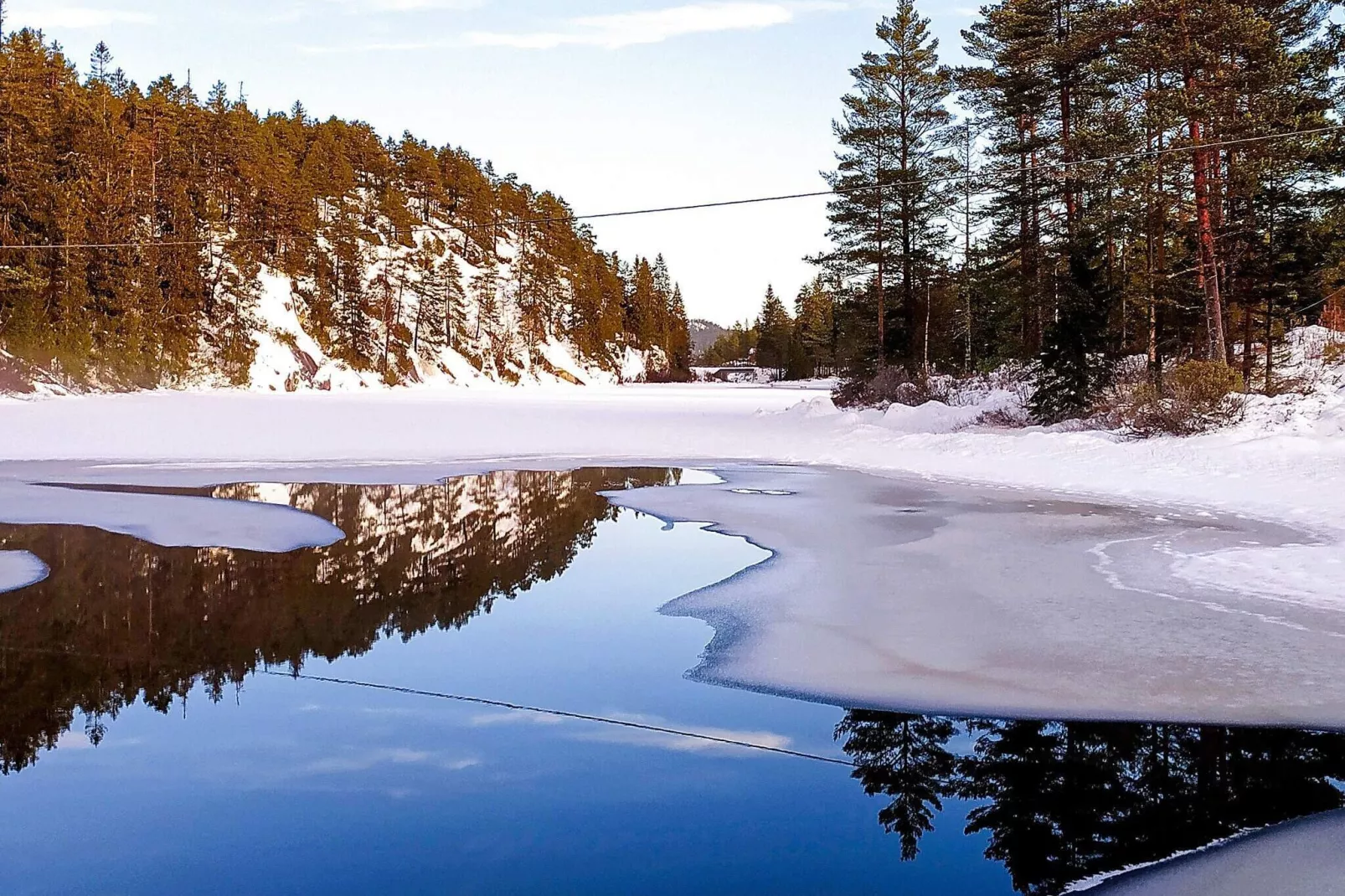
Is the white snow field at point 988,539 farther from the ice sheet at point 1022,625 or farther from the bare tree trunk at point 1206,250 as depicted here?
the bare tree trunk at point 1206,250

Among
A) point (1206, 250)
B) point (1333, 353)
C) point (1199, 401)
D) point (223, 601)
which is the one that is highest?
point (1206, 250)

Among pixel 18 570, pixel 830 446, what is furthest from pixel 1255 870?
pixel 830 446

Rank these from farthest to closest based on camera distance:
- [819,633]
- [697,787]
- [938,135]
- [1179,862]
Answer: [938,135]
[819,633]
[697,787]
[1179,862]

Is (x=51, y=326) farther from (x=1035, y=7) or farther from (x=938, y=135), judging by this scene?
(x=1035, y=7)

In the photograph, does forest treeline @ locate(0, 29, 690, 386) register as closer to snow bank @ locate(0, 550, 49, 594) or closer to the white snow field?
the white snow field

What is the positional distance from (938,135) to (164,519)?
3310cm

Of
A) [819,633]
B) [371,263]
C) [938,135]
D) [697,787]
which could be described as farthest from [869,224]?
[371,263]

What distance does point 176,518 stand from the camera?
41.1 ft

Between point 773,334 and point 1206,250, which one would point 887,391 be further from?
point 773,334

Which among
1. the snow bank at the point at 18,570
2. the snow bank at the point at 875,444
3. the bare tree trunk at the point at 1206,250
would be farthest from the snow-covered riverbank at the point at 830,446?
the snow bank at the point at 18,570

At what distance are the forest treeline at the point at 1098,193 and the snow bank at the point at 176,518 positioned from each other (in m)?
10.7

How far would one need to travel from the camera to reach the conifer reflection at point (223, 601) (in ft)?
18.7

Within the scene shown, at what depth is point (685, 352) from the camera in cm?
16338

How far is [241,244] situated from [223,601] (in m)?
69.5
